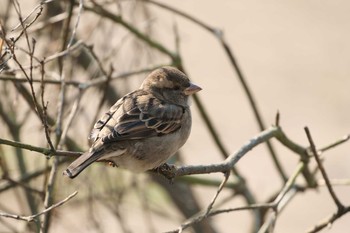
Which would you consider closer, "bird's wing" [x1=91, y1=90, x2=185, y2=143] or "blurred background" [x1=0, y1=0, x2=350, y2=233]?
"bird's wing" [x1=91, y1=90, x2=185, y2=143]


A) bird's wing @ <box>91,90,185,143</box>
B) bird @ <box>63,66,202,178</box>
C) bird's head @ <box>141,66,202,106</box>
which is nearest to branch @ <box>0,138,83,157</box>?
bird @ <box>63,66,202,178</box>

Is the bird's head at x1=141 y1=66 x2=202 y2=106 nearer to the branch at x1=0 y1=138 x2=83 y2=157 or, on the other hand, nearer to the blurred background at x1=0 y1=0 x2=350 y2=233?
the blurred background at x1=0 y1=0 x2=350 y2=233

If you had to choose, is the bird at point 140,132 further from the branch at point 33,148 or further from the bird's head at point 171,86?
the branch at point 33,148

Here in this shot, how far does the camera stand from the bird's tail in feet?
12.5

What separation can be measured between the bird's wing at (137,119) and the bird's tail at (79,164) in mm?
282

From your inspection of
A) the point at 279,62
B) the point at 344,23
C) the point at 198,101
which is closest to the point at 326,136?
the point at 279,62

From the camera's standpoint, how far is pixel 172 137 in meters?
4.73

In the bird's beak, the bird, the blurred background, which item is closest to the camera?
the bird

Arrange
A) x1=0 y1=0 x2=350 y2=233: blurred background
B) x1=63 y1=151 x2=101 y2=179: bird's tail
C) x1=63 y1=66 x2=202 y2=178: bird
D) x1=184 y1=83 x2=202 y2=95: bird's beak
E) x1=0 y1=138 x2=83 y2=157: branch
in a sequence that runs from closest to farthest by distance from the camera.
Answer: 1. x1=0 y1=138 x2=83 y2=157: branch
2. x1=63 y1=151 x2=101 y2=179: bird's tail
3. x1=63 y1=66 x2=202 y2=178: bird
4. x1=184 y1=83 x2=202 y2=95: bird's beak
5. x1=0 y1=0 x2=350 y2=233: blurred background

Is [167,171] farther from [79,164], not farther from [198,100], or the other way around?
[198,100]

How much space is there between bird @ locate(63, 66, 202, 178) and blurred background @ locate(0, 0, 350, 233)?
0.29 m

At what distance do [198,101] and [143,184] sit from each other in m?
1.20

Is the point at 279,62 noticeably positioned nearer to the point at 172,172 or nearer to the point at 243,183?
the point at 243,183

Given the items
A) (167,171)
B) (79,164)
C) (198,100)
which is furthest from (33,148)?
(198,100)
